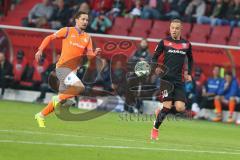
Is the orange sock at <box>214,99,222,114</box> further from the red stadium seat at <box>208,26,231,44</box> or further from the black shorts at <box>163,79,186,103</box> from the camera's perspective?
the black shorts at <box>163,79,186,103</box>

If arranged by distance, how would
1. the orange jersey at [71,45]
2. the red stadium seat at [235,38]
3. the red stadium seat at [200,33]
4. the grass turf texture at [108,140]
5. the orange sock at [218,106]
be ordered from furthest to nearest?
the red stadium seat at [200,33], the red stadium seat at [235,38], the orange sock at [218,106], the orange jersey at [71,45], the grass turf texture at [108,140]

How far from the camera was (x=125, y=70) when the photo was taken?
24.3 m

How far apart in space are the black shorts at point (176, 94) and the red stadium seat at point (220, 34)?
37.1 ft

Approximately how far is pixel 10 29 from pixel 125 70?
15.0 ft

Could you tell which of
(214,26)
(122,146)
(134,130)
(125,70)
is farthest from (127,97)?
(122,146)

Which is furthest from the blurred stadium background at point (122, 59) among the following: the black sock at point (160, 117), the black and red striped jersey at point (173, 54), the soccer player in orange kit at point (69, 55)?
the black and red striped jersey at point (173, 54)

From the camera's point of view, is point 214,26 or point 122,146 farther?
point 214,26

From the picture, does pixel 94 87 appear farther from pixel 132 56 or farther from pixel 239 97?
pixel 239 97

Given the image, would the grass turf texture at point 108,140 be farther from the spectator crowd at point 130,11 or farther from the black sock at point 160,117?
the spectator crowd at point 130,11

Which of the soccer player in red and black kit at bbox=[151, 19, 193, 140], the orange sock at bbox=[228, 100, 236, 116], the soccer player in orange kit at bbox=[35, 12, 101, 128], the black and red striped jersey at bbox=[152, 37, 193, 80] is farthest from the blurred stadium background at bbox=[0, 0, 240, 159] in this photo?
the black and red striped jersey at bbox=[152, 37, 193, 80]

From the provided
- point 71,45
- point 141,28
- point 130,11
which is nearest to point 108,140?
point 71,45

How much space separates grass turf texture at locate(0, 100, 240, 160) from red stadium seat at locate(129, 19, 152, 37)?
658cm

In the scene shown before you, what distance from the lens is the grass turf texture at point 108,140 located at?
11.6m

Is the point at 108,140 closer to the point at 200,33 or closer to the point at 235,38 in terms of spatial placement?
the point at 235,38
